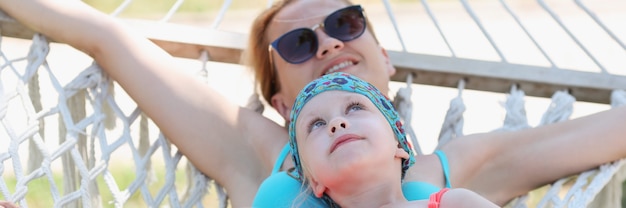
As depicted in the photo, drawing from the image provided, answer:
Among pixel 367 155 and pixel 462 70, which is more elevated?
pixel 367 155

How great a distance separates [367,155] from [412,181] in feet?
0.86

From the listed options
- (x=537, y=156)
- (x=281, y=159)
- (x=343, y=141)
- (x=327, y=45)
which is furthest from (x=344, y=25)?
(x=343, y=141)

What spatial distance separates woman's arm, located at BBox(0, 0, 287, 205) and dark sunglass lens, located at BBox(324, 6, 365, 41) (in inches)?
8.5

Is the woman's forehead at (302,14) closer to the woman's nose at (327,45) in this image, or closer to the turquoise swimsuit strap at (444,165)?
the woman's nose at (327,45)

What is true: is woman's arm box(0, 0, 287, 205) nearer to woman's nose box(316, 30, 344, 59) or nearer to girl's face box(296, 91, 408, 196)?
woman's nose box(316, 30, 344, 59)

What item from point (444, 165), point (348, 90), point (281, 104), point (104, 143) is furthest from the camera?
point (281, 104)

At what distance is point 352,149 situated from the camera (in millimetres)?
1363

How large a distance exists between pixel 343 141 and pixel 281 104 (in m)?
0.62

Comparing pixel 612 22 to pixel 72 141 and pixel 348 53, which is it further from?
pixel 72 141

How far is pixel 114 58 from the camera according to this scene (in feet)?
6.14

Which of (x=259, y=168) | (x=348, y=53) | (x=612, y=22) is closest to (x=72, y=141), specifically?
(x=259, y=168)

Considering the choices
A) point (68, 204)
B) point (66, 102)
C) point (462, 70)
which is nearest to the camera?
point (68, 204)

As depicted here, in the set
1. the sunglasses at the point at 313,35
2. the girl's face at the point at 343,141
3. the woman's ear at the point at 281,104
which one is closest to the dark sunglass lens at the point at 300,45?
the sunglasses at the point at 313,35

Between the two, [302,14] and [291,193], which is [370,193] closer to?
[291,193]
